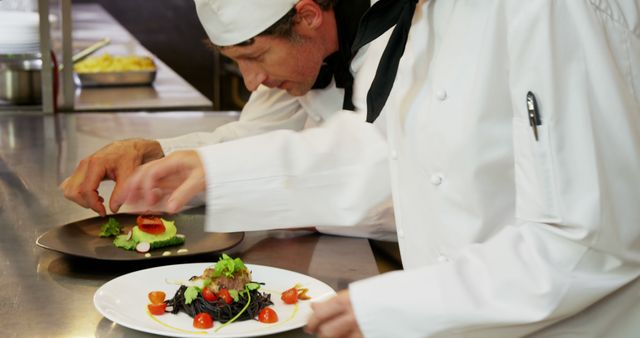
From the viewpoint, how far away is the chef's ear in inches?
81.0

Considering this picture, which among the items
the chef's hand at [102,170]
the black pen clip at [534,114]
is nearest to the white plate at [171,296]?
the chef's hand at [102,170]

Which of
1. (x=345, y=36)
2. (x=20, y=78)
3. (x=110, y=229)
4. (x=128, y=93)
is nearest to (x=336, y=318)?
(x=110, y=229)

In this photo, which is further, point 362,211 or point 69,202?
point 69,202

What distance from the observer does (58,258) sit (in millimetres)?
1730

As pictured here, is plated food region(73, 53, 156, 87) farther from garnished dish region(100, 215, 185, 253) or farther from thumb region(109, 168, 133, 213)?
garnished dish region(100, 215, 185, 253)

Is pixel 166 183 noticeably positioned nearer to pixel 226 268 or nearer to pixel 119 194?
pixel 119 194

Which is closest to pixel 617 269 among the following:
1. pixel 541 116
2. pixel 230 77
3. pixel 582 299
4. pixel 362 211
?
pixel 582 299

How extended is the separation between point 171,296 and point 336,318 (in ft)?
1.40

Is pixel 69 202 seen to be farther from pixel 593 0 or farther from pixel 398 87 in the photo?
pixel 593 0

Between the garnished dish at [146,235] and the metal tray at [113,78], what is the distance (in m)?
2.71

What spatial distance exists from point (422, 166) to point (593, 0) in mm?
345

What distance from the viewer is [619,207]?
110cm

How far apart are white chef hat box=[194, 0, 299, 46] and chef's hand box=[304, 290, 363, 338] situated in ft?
3.11

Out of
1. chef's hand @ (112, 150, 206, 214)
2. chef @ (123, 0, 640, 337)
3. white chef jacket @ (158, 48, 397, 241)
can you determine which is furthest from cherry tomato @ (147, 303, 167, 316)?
white chef jacket @ (158, 48, 397, 241)
